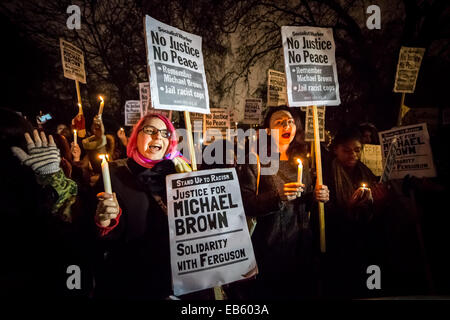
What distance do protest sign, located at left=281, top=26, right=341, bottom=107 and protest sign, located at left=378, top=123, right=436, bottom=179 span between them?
1.13 m

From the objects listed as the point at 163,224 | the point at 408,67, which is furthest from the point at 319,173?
the point at 408,67

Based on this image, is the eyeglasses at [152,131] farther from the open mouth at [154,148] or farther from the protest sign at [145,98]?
the protest sign at [145,98]

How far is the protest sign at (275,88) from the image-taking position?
19.9ft

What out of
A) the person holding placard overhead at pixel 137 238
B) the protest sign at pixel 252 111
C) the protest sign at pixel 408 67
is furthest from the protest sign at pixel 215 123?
→ the person holding placard overhead at pixel 137 238

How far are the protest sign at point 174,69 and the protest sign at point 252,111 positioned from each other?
5.50 m

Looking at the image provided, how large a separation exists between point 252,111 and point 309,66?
→ 5066 millimetres

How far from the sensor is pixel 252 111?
315 inches

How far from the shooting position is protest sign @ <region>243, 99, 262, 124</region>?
8.00 metres

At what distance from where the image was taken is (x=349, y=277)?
3168mm
